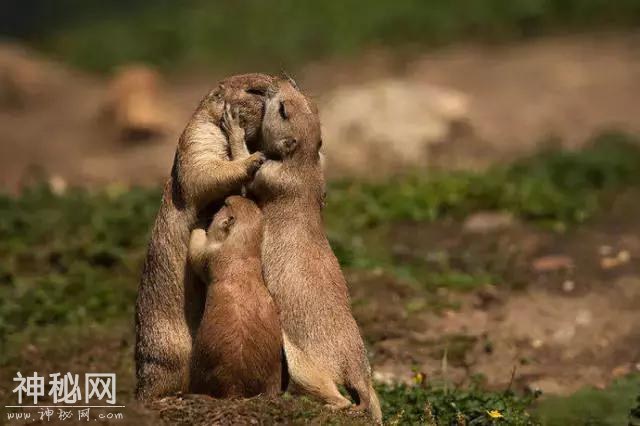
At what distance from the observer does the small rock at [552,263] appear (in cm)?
869

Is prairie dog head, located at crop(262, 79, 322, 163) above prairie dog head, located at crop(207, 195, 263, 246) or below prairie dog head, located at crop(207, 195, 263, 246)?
above

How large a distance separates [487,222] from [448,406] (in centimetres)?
365

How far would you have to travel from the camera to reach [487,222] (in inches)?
375

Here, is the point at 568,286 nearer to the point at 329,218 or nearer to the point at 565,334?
the point at 565,334

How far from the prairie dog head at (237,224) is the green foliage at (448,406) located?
3.88 feet

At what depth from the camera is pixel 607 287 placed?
8.41 m

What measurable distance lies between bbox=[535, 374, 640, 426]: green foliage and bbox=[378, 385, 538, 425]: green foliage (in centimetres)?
11

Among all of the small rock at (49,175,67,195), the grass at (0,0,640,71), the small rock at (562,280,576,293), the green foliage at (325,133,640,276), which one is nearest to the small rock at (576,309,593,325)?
the small rock at (562,280,576,293)

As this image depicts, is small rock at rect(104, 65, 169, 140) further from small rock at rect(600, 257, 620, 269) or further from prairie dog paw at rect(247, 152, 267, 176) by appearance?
prairie dog paw at rect(247, 152, 267, 176)

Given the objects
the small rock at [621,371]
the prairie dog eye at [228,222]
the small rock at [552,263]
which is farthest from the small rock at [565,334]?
the prairie dog eye at [228,222]

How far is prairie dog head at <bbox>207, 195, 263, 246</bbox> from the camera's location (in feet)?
16.8

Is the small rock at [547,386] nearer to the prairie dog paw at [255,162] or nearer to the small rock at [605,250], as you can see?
the small rock at [605,250]

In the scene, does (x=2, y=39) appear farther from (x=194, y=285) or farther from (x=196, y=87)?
(x=194, y=285)

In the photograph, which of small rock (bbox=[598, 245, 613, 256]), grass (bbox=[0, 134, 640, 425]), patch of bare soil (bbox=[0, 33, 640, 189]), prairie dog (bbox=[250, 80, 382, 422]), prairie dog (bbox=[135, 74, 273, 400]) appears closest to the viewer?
prairie dog (bbox=[250, 80, 382, 422])
